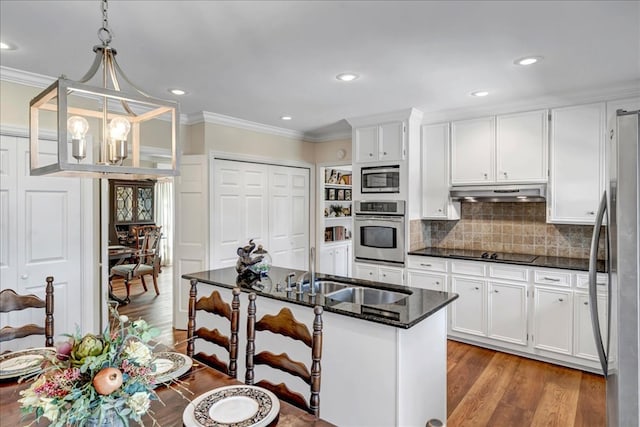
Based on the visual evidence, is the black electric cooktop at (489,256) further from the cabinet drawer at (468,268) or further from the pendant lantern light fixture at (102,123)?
the pendant lantern light fixture at (102,123)

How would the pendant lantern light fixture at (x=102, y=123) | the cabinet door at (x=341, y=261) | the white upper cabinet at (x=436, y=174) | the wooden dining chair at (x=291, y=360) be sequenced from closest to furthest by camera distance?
the pendant lantern light fixture at (x=102, y=123) < the wooden dining chair at (x=291, y=360) < the white upper cabinet at (x=436, y=174) < the cabinet door at (x=341, y=261)

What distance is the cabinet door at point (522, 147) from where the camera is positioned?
3.64 m

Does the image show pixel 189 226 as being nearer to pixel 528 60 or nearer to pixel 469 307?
pixel 469 307

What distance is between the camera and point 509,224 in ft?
13.7

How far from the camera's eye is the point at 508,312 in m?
3.66

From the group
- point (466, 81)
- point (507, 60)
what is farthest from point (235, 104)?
point (507, 60)

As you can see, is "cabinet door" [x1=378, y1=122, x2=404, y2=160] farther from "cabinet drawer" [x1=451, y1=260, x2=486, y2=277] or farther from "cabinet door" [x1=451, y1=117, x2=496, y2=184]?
"cabinet drawer" [x1=451, y1=260, x2=486, y2=277]

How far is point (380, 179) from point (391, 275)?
1141 millimetres

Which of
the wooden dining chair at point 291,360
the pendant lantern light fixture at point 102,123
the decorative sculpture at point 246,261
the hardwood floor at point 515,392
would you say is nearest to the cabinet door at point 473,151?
the hardwood floor at point 515,392

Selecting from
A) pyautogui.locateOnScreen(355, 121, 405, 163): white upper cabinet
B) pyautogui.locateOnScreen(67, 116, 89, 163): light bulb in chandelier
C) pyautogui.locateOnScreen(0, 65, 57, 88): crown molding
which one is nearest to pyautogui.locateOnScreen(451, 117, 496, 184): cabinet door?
pyautogui.locateOnScreen(355, 121, 405, 163): white upper cabinet

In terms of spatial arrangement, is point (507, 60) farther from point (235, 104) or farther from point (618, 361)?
point (235, 104)

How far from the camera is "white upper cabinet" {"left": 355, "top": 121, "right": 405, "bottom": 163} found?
4.30 metres

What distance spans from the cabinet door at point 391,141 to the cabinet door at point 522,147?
1.00m

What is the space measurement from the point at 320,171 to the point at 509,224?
2.78 metres
